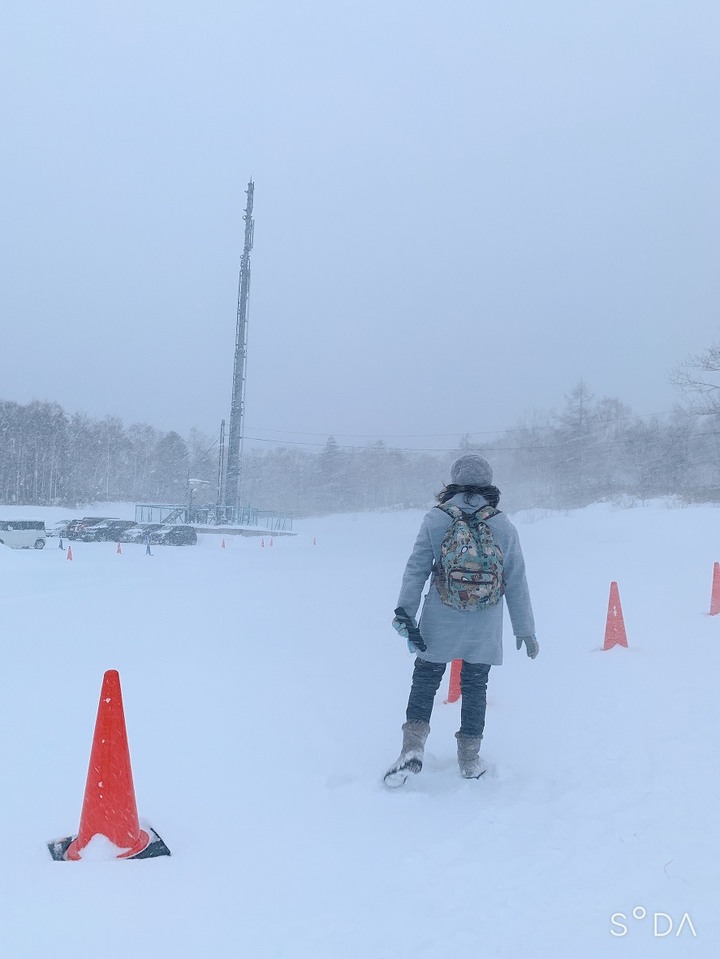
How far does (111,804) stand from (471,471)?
2379mm

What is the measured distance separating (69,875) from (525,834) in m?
1.93

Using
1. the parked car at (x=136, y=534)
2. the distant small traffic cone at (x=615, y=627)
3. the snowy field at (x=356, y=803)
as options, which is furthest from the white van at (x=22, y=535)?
the distant small traffic cone at (x=615, y=627)

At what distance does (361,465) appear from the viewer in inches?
4067

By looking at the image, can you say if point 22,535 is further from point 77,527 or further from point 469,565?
point 469,565

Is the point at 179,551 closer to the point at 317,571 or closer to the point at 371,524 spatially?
the point at 317,571

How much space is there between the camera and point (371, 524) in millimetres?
66750

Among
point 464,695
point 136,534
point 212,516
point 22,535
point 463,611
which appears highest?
point 463,611

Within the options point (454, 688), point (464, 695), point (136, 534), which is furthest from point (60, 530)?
point (464, 695)

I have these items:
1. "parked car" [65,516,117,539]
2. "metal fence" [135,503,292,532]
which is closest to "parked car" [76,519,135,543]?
Answer: "parked car" [65,516,117,539]

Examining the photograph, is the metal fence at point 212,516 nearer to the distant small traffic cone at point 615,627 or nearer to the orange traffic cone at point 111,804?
the distant small traffic cone at point 615,627

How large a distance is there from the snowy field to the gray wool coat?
0.74 metres

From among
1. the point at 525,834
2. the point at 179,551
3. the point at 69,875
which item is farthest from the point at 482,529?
the point at 179,551

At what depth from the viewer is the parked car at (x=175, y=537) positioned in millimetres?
29781

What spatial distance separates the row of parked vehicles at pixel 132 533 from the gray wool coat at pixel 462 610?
88.3 feet
